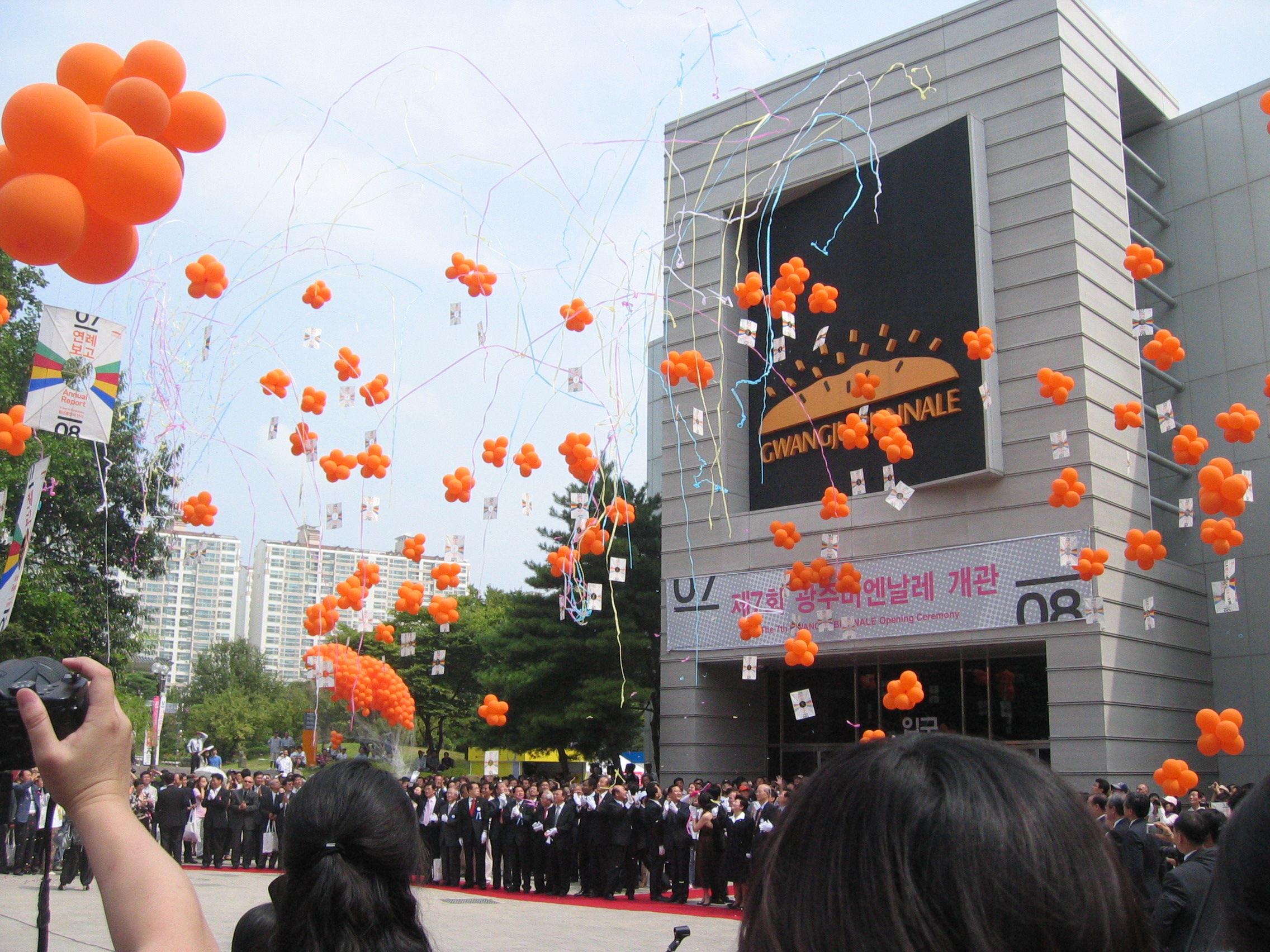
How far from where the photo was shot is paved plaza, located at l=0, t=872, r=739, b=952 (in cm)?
1045

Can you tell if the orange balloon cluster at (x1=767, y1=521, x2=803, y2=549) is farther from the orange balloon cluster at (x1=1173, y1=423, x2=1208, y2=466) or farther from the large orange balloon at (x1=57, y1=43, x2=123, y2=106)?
the large orange balloon at (x1=57, y1=43, x2=123, y2=106)

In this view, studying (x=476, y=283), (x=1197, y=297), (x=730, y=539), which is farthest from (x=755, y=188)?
(x=476, y=283)

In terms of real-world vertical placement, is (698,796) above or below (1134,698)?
below

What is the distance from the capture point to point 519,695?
2752 centimetres

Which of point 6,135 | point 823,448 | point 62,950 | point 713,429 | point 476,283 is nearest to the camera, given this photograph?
point 6,135

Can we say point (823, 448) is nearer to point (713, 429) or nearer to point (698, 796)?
point (713, 429)

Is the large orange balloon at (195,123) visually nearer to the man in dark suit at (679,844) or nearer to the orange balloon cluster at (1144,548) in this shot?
the man in dark suit at (679,844)

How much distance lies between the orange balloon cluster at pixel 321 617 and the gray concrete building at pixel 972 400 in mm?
6389

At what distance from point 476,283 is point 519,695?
655 inches

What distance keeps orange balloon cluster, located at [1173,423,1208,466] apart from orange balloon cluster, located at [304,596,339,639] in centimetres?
1152

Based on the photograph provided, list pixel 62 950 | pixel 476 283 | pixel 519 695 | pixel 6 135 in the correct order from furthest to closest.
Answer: pixel 519 695, pixel 476 283, pixel 62 950, pixel 6 135

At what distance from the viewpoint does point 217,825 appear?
18.8 m

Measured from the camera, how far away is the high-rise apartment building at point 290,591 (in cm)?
9688

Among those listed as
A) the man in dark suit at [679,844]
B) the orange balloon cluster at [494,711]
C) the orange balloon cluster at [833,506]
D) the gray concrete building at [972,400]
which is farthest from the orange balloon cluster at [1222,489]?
the orange balloon cluster at [494,711]
